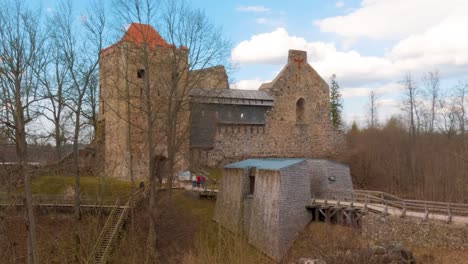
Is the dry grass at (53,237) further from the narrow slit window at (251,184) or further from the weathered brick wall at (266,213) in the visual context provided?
the narrow slit window at (251,184)

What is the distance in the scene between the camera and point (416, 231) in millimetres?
16453

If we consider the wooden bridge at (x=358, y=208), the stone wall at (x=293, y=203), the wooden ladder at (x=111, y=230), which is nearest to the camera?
the wooden ladder at (x=111, y=230)

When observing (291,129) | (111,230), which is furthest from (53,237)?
(291,129)

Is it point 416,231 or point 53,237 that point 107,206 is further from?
point 416,231

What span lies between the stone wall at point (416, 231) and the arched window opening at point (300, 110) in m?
17.3

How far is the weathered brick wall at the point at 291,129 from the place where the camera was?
1252 inches

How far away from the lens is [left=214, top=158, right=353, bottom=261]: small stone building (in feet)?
62.8

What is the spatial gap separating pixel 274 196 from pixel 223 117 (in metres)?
12.5

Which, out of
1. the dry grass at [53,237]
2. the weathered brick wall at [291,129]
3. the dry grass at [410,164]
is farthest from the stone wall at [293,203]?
the weathered brick wall at [291,129]

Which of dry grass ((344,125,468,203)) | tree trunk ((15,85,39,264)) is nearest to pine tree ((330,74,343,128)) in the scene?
dry grass ((344,125,468,203))

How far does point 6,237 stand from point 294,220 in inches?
423

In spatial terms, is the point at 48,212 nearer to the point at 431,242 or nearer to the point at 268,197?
the point at 268,197

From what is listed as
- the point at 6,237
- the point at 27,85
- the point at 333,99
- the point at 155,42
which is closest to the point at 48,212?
the point at 6,237

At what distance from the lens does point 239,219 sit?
22.1 m
